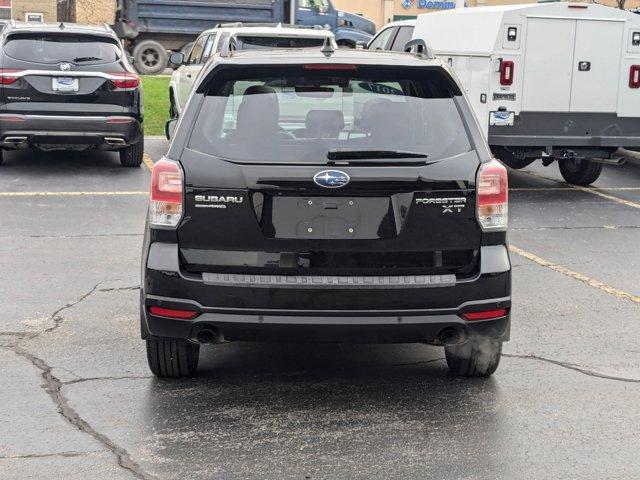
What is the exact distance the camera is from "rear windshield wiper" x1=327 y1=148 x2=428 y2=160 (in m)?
5.06

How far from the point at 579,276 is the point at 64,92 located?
6.79m

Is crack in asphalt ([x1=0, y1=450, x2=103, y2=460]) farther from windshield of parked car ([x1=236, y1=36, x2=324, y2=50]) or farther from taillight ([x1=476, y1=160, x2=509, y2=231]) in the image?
windshield of parked car ([x1=236, y1=36, x2=324, y2=50])

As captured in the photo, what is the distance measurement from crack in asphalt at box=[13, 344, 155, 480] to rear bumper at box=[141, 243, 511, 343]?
0.58 meters

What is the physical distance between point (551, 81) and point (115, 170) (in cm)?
540

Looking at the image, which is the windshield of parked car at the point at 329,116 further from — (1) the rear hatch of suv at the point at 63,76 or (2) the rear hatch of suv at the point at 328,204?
(1) the rear hatch of suv at the point at 63,76

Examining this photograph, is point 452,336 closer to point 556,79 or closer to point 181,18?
point 556,79

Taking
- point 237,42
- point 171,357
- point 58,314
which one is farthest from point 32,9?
point 171,357

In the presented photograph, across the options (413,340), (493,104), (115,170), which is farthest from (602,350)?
(115,170)

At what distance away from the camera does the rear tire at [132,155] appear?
1362 centimetres

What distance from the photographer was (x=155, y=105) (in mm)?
20891

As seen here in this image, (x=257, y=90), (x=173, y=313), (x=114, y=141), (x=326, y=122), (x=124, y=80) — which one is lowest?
(x=114, y=141)

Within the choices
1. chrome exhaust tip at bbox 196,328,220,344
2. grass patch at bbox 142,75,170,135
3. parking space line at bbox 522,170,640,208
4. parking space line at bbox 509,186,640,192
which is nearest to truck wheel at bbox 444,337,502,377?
chrome exhaust tip at bbox 196,328,220,344

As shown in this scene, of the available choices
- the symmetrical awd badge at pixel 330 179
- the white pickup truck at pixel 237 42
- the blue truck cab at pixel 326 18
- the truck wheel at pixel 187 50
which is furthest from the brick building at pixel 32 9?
the symmetrical awd badge at pixel 330 179

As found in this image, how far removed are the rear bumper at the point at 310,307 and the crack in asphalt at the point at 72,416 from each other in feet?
1.90
